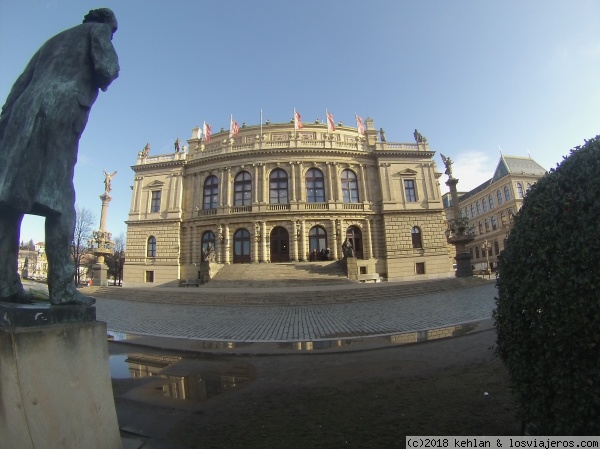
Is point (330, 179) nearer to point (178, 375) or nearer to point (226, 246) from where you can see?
point (226, 246)

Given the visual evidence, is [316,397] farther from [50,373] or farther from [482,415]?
[50,373]

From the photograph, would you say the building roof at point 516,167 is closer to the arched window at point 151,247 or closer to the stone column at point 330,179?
the stone column at point 330,179

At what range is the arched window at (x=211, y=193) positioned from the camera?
1377 inches

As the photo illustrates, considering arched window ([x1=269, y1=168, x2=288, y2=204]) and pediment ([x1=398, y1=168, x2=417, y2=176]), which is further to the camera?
pediment ([x1=398, y1=168, x2=417, y2=176])

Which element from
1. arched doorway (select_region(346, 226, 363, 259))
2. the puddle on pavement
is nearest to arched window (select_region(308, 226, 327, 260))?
arched doorway (select_region(346, 226, 363, 259))

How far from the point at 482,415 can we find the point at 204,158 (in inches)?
1453

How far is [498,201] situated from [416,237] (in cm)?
3943

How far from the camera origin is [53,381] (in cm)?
190

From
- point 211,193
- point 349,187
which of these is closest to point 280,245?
point 349,187

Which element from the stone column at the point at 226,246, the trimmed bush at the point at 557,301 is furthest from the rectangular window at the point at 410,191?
the trimmed bush at the point at 557,301

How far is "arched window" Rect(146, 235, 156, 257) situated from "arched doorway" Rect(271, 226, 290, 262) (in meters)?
14.8

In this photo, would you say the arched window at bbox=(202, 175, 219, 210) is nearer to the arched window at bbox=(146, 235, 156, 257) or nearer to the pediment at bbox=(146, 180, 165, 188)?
the pediment at bbox=(146, 180, 165, 188)

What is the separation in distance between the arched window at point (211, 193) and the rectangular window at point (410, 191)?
22701 millimetres

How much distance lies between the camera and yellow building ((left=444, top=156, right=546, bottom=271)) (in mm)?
55594
